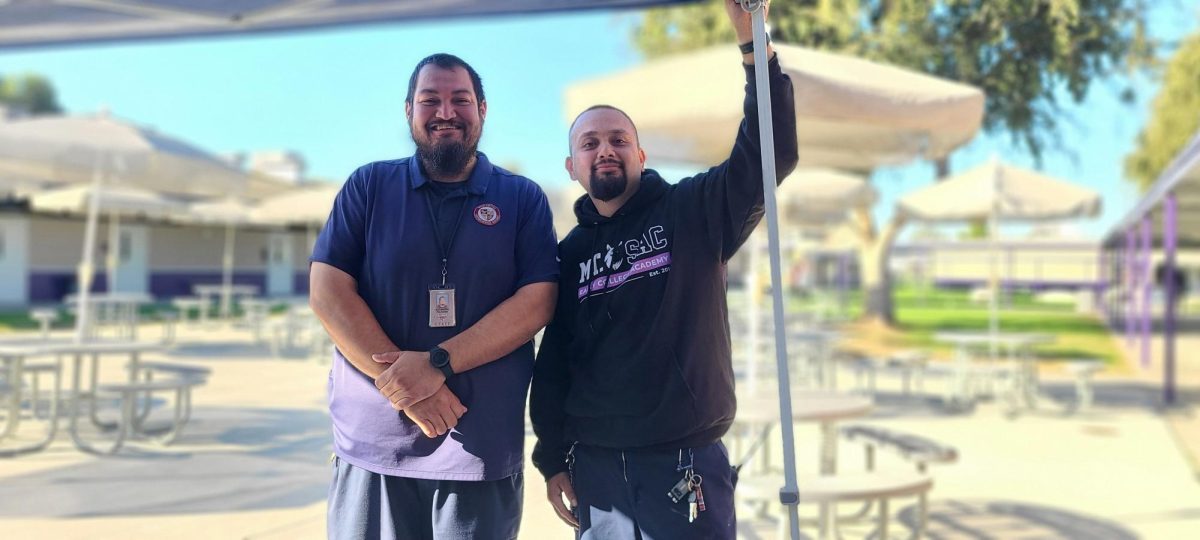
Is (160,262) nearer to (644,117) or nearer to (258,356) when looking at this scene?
(258,356)

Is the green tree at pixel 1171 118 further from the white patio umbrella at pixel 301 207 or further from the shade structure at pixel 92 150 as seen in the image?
the white patio umbrella at pixel 301 207

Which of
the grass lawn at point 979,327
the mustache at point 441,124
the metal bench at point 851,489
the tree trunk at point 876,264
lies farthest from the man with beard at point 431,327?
the tree trunk at point 876,264

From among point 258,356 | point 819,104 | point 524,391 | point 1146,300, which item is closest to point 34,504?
point 524,391

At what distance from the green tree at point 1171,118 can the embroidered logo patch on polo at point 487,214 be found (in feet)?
22.0

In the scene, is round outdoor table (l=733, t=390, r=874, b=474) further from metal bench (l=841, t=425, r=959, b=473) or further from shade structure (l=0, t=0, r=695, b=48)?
shade structure (l=0, t=0, r=695, b=48)

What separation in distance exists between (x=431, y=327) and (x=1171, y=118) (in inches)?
499

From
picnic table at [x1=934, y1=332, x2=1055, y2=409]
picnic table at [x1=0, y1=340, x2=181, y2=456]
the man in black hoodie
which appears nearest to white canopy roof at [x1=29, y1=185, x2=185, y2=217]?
picnic table at [x1=0, y1=340, x2=181, y2=456]

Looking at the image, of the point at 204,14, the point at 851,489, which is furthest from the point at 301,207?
the point at 851,489

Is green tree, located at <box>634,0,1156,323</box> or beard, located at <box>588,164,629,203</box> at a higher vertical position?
green tree, located at <box>634,0,1156,323</box>

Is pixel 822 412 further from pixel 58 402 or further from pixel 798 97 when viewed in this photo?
pixel 58 402

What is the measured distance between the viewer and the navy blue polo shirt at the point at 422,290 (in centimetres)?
189

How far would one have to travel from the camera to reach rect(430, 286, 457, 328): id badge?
1.90 m

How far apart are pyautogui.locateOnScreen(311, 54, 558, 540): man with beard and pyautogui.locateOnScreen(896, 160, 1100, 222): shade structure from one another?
697cm

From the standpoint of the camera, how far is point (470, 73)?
200 centimetres
